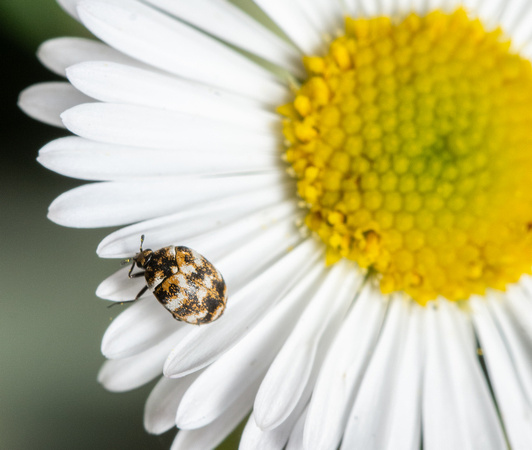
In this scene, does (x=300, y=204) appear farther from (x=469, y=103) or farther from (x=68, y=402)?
(x=68, y=402)

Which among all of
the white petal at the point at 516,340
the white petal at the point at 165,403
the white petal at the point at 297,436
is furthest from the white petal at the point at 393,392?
the white petal at the point at 165,403

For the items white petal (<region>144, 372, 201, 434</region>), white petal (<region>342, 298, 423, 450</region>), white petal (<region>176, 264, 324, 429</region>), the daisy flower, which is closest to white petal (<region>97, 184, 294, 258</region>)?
the daisy flower

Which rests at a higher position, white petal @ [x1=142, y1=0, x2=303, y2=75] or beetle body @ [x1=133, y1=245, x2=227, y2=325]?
white petal @ [x1=142, y1=0, x2=303, y2=75]

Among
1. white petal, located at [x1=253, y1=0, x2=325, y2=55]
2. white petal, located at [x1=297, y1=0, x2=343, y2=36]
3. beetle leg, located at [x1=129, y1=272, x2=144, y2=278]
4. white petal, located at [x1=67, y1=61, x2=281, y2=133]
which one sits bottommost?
beetle leg, located at [x1=129, y1=272, x2=144, y2=278]

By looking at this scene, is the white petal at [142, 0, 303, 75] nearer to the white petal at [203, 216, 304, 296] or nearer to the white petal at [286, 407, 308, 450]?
the white petal at [203, 216, 304, 296]

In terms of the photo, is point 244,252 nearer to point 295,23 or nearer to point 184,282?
point 184,282

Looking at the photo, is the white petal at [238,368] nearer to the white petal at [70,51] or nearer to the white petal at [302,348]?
the white petal at [302,348]

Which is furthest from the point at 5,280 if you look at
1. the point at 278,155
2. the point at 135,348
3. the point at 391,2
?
the point at 391,2

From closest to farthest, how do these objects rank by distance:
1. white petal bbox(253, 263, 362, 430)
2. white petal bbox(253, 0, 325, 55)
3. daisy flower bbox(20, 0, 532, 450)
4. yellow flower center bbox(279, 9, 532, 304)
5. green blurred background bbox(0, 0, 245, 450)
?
white petal bbox(253, 263, 362, 430) → daisy flower bbox(20, 0, 532, 450) → yellow flower center bbox(279, 9, 532, 304) → white petal bbox(253, 0, 325, 55) → green blurred background bbox(0, 0, 245, 450)
